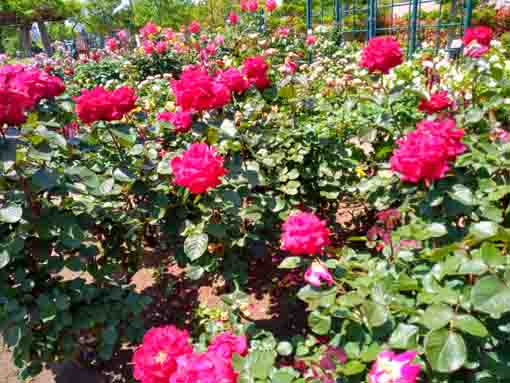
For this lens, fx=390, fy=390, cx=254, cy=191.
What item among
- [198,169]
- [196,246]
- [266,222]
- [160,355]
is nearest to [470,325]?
[160,355]

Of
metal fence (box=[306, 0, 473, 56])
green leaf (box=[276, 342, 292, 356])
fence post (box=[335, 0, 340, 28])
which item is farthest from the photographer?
fence post (box=[335, 0, 340, 28])

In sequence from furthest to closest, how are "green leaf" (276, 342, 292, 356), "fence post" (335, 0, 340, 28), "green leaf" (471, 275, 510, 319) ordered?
"fence post" (335, 0, 340, 28) < "green leaf" (276, 342, 292, 356) < "green leaf" (471, 275, 510, 319)

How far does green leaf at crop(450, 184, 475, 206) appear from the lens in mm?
1152

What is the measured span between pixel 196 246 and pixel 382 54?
3.81ft

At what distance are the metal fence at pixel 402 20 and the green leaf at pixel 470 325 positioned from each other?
6805 mm

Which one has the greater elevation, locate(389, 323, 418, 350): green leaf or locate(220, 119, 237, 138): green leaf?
locate(220, 119, 237, 138): green leaf

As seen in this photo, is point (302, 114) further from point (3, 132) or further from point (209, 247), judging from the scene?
point (3, 132)

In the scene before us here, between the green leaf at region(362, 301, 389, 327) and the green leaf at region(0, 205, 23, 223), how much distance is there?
109 cm

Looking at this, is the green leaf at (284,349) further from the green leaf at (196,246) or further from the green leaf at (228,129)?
the green leaf at (228,129)

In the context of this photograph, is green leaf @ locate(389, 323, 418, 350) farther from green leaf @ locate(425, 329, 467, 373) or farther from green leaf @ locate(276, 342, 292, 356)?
green leaf @ locate(276, 342, 292, 356)

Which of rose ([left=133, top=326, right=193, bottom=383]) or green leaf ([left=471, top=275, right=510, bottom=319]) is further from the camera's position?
rose ([left=133, top=326, right=193, bottom=383])

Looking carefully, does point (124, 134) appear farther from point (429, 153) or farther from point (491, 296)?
point (491, 296)

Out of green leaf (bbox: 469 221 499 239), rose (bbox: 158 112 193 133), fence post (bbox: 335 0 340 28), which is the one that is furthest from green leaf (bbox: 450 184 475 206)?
fence post (bbox: 335 0 340 28)

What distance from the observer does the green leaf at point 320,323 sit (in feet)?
3.62
